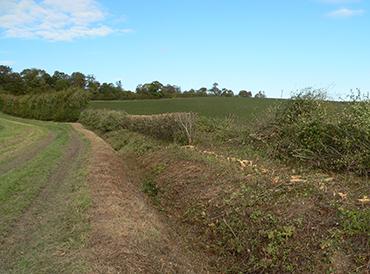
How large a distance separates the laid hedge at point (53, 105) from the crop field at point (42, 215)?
149 feet

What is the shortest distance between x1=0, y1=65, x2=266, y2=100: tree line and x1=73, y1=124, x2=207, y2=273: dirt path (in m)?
69.2

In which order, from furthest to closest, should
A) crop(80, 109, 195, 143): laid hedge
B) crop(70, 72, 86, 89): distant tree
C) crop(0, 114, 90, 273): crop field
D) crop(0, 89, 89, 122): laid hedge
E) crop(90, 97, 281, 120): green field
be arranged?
crop(70, 72, 86, 89): distant tree < crop(0, 89, 89, 122): laid hedge < crop(90, 97, 281, 120): green field < crop(80, 109, 195, 143): laid hedge < crop(0, 114, 90, 273): crop field

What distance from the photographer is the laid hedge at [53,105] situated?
212ft

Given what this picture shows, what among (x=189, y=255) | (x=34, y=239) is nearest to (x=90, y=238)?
(x=34, y=239)

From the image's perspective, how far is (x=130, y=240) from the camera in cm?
869

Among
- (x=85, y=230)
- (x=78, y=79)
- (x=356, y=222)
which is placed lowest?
(x=85, y=230)

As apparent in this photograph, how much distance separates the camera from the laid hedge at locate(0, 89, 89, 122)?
64688 millimetres

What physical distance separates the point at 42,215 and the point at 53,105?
62155 mm

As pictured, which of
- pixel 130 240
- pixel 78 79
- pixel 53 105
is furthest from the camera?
pixel 78 79

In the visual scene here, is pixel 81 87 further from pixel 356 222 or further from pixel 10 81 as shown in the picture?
pixel 356 222

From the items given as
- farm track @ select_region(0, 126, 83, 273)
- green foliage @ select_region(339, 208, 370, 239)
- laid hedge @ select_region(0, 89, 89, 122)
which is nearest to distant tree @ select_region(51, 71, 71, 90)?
laid hedge @ select_region(0, 89, 89, 122)

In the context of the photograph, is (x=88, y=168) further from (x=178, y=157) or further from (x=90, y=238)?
(x=90, y=238)

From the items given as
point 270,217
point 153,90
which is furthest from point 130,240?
point 153,90

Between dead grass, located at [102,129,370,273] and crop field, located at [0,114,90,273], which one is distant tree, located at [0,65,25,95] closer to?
crop field, located at [0,114,90,273]
